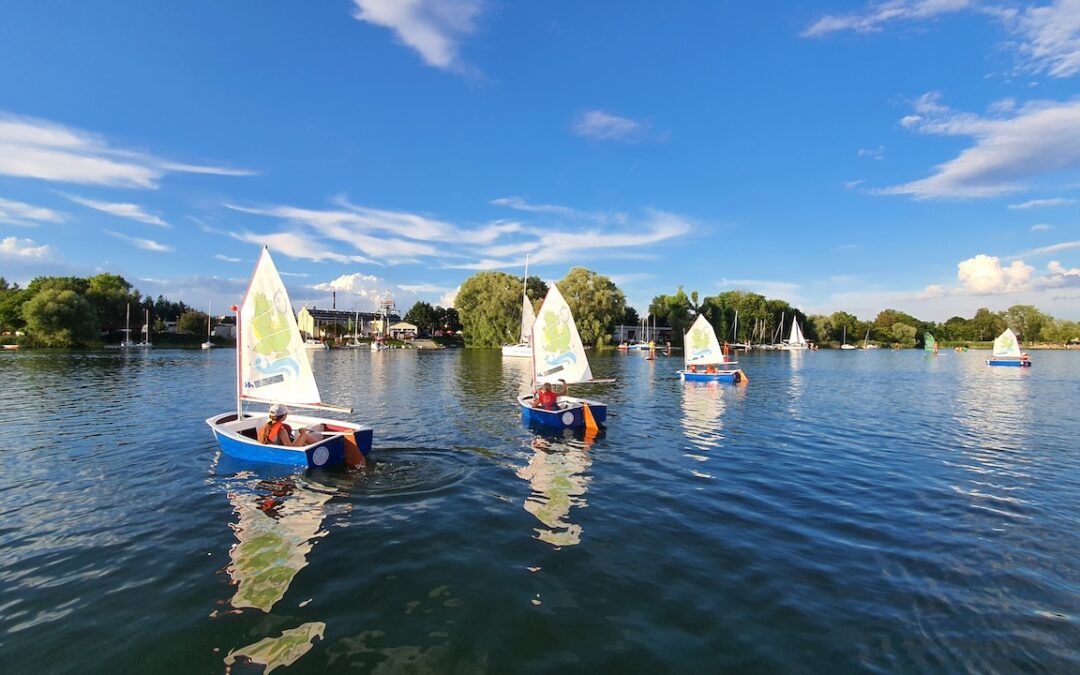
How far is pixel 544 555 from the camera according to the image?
36.5 feet

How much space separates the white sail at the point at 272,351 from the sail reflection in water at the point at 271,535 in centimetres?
448

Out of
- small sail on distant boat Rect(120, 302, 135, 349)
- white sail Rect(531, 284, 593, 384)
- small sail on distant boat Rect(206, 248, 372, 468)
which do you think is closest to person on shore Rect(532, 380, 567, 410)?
white sail Rect(531, 284, 593, 384)

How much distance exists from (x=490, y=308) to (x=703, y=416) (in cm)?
8781

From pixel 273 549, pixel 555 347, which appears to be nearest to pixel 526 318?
pixel 555 347

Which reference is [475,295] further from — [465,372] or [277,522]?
[277,522]

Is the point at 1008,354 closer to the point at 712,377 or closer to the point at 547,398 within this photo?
the point at 712,377

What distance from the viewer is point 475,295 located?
125m

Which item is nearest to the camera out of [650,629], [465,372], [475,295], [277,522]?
[650,629]

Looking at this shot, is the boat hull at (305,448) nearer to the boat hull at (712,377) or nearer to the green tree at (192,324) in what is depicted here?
the boat hull at (712,377)

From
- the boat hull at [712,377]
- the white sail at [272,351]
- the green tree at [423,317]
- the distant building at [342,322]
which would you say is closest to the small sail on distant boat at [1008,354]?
the boat hull at [712,377]

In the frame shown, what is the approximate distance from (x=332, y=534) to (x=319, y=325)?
180 metres

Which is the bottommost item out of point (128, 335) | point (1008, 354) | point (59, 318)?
point (1008, 354)

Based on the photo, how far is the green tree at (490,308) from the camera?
115m

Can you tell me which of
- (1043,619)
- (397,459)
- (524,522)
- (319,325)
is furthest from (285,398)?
(319,325)
